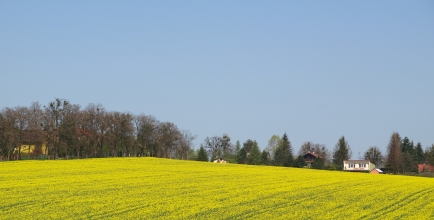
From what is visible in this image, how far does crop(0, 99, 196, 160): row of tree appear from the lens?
98625 mm

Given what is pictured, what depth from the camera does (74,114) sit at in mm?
107375

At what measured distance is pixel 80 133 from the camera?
10662 cm

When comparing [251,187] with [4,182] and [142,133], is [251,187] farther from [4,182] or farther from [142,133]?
[142,133]

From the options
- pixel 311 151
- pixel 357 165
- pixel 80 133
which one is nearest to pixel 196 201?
pixel 80 133

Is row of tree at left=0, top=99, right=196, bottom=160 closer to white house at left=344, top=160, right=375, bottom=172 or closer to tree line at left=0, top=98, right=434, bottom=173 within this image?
tree line at left=0, top=98, right=434, bottom=173

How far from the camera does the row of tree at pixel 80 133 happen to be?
324 ft

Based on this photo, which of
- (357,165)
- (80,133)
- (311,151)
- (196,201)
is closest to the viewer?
(196,201)

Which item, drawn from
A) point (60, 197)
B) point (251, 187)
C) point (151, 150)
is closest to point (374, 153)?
point (151, 150)

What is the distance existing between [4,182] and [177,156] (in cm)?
10139

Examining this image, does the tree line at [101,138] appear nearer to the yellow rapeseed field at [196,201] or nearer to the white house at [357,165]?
the white house at [357,165]

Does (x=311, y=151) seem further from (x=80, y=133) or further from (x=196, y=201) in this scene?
(x=196, y=201)

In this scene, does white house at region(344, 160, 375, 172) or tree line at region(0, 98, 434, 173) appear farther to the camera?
white house at region(344, 160, 375, 172)

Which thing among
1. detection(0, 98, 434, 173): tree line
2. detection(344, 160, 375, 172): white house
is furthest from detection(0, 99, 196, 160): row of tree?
detection(344, 160, 375, 172): white house

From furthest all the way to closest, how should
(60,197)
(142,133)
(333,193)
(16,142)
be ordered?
(142,133) < (16,142) < (333,193) < (60,197)
